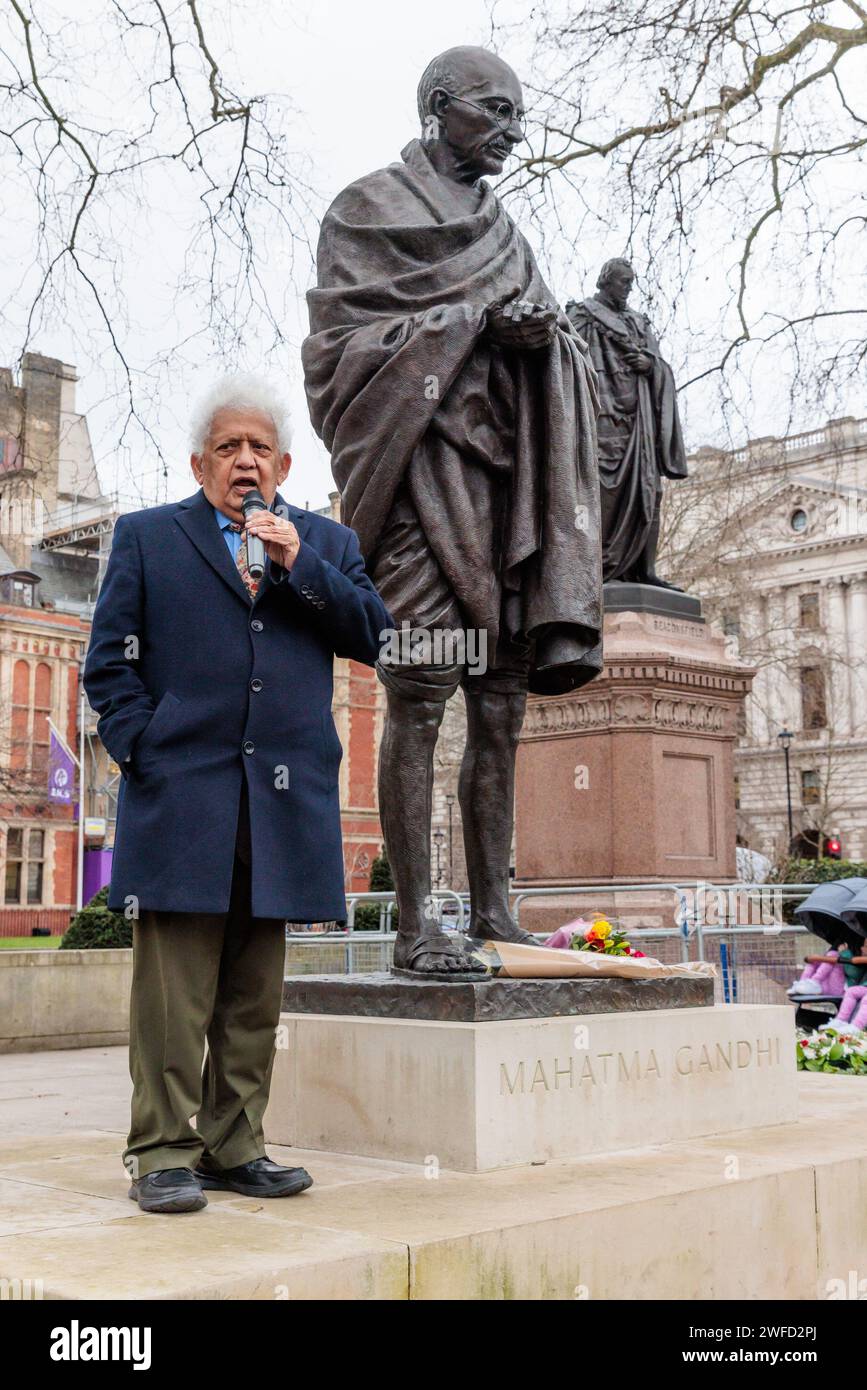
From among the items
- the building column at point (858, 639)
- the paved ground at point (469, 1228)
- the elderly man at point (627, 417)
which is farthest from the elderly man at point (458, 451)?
the building column at point (858, 639)

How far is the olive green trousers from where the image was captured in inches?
139

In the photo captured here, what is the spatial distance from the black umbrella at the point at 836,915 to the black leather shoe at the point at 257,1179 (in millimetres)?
5826

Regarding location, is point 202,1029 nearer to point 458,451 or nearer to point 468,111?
point 458,451

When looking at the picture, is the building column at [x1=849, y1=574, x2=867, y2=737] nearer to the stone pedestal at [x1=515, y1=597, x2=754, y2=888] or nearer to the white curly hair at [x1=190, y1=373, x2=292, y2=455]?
the stone pedestal at [x1=515, y1=597, x2=754, y2=888]

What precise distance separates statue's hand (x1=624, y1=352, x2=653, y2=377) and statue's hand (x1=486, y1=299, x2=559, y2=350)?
9.22m

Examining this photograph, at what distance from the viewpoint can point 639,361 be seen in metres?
13.8

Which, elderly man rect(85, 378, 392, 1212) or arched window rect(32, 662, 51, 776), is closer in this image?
elderly man rect(85, 378, 392, 1212)

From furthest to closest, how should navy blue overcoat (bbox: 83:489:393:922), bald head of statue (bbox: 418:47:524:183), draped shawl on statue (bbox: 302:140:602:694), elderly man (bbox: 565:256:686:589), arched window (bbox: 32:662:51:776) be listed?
arched window (bbox: 32:662:51:776) < elderly man (bbox: 565:256:686:589) < bald head of statue (bbox: 418:47:524:183) < draped shawl on statue (bbox: 302:140:602:694) < navy blue overcoat (bbox: 83:489:393:922)

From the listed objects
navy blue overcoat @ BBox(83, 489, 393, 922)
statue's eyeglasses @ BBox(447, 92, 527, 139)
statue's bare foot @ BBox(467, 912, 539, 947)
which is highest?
statue's eyeglasses @ BBox(447, 92, 527, 139)

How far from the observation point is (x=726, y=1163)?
13.7 feet

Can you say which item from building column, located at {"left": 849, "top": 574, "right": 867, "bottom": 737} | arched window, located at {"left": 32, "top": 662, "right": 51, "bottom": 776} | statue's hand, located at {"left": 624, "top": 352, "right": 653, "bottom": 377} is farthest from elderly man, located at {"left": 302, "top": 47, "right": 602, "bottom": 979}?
building column, located at {"left": 849, "top": 574, "right": 867, "bottom": 737}
